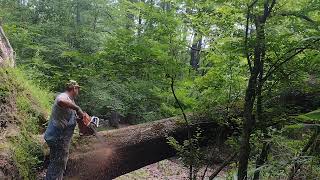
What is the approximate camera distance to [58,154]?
568cm

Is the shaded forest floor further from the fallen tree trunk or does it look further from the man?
the man

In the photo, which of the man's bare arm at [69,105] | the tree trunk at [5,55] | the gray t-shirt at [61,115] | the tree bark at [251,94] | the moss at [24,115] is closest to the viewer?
the tree bark at [251,94]

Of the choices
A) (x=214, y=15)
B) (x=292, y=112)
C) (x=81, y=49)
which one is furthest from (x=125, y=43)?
(x=81, y=49)

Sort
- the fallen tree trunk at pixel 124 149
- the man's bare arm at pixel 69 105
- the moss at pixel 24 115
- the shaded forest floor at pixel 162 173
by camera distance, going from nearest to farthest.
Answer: the man's bare arm at pixel 69 105
the moss at pixel 24 115
the fallen tree trunk at pixel 124 149
the shaded forest floor at pixel 162 173

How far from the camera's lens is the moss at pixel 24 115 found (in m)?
5.82

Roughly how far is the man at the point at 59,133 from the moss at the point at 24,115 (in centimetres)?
49

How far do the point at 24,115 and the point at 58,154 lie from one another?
1617 millimetres

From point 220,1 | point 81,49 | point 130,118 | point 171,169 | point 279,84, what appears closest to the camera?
point 220,1

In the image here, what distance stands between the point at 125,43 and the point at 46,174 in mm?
4098

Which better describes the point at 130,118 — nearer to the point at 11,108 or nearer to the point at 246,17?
the point at 11,108

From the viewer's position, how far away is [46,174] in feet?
18.4

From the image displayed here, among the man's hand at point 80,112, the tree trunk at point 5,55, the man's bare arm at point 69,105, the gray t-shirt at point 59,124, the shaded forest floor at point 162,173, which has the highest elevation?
the tree trunk at point 5,55

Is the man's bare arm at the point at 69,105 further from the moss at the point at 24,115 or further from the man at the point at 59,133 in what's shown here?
the moss at the point at 24,115

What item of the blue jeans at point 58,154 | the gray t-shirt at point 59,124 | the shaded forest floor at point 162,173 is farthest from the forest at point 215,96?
the shaded forest floor at point 162,173
